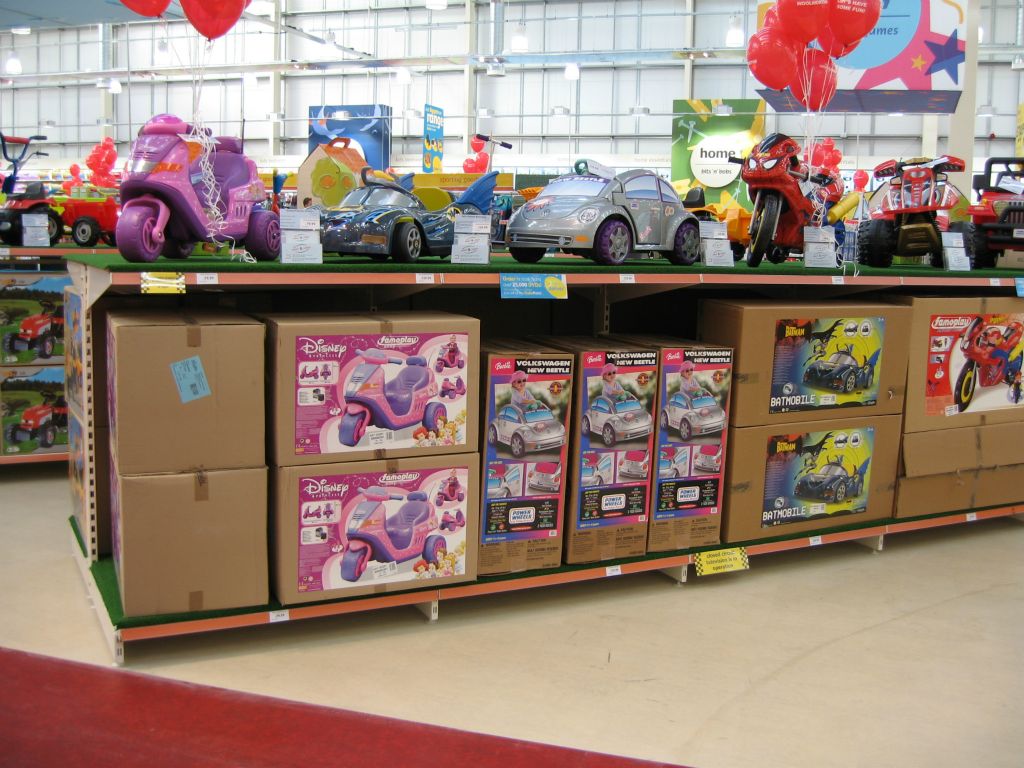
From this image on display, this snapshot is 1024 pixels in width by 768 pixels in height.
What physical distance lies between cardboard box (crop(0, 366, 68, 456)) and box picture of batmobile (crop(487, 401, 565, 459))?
123 inches

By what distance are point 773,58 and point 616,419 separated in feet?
9.60

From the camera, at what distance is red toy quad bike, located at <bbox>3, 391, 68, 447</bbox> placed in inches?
219

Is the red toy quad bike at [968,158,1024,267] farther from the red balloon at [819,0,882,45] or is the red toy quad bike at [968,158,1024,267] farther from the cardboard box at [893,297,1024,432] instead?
the red balloon at [819,0,882,45]

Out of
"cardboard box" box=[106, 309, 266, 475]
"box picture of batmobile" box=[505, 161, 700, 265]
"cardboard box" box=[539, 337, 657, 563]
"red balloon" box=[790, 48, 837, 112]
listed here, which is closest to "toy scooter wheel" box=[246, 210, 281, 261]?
"cardboard box" box=[106, 309, 266, 475]

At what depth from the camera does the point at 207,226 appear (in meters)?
3.44

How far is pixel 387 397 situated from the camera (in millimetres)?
3332

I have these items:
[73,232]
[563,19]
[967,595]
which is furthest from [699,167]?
[967,595]

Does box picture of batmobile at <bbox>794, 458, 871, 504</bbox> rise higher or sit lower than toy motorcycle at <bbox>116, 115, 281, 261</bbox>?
lower

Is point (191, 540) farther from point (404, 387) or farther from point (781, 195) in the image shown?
point (781, 195)

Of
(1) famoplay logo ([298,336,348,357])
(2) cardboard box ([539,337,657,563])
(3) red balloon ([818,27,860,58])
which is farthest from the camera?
(3) red balloon ([818,27,860,58])

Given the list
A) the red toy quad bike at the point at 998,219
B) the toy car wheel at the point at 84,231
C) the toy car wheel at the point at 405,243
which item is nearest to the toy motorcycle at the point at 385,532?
the toy car wheel at the point at 405,243

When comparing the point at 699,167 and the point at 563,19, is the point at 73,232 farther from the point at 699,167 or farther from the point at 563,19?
the point at 563,19

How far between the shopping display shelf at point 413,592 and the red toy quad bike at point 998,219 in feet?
5.40

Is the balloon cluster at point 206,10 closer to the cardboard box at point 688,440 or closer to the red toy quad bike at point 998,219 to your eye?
the cardboard box at point 688,440
